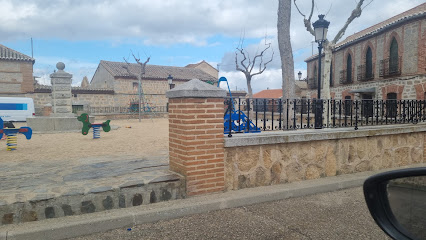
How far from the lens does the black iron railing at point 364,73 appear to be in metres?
22.3

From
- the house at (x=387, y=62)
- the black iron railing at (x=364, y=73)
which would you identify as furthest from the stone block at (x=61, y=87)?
the black iron railing at (x=364, y=73)

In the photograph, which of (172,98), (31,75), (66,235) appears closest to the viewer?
(66,235)

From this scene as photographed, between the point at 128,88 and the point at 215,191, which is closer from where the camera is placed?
the point at 215,191

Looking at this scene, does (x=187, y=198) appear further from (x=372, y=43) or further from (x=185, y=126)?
(x=372, y=43)

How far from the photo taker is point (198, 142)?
14.3 ft

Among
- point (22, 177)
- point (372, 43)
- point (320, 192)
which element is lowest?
point (320, 192)

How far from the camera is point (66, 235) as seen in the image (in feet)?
10.7

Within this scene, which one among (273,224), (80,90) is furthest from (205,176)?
(80,90)

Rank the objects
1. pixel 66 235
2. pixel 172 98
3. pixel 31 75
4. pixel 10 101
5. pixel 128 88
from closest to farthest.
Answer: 1. pixel 66 235
2. pixel 172 98
3. pixel 10 101
4. pixel 31 75
5. pixel 128 88

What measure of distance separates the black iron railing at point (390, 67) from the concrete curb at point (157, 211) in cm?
1725

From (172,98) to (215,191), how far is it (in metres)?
1.61

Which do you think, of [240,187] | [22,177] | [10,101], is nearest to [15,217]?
[22,177]

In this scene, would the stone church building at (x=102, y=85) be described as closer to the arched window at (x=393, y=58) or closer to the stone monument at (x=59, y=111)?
the stone monument at (x=59, y=111)

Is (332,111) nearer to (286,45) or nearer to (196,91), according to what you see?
(196,91)
